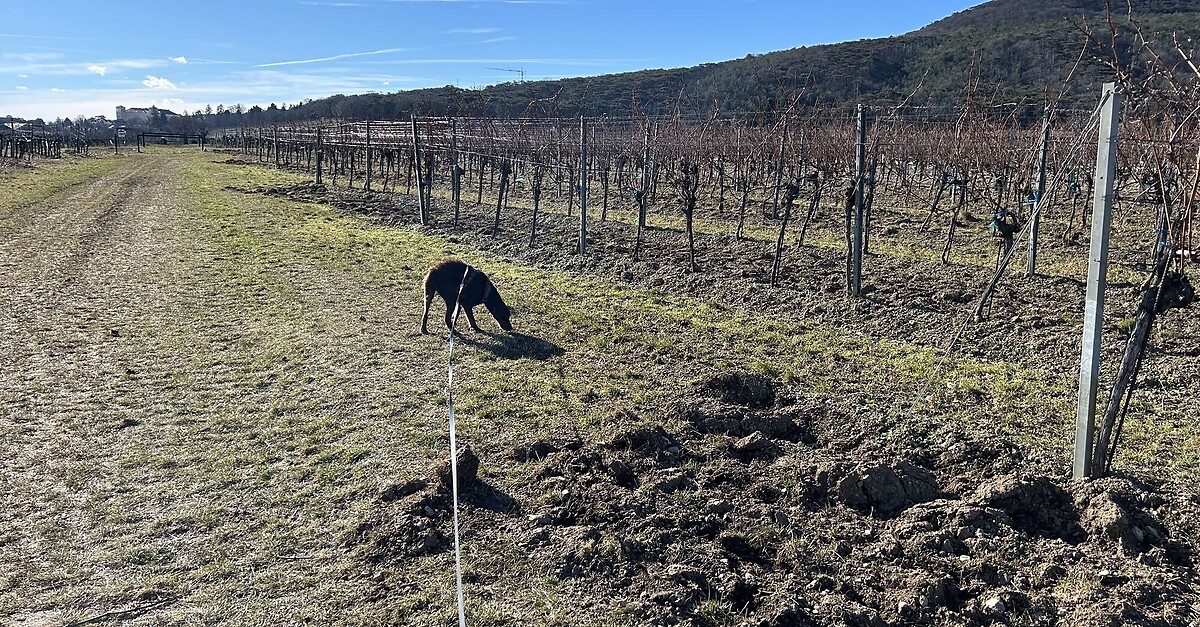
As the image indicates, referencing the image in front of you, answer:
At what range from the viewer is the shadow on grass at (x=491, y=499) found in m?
4.09

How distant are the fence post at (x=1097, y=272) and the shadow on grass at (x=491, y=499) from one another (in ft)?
10.4

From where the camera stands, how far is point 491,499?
4.21m

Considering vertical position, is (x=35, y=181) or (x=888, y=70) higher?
(x=888, y=70)

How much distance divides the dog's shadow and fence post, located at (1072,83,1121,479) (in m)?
4.23

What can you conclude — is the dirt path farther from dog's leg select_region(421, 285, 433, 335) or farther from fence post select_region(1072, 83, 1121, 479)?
fence post select_region(1072, 83, 1121, 479)

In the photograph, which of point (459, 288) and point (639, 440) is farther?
point (459, 288)

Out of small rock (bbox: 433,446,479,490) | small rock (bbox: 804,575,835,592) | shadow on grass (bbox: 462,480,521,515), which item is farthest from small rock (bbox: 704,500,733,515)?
small rock (bbox: 433,446,479,490)

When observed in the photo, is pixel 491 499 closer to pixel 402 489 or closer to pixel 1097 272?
pixel 402 489

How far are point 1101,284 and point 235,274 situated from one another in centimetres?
1066

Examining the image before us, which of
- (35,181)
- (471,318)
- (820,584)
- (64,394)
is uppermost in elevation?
(35,181)

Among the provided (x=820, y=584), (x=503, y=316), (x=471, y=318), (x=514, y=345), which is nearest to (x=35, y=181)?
(x=471, y=318)

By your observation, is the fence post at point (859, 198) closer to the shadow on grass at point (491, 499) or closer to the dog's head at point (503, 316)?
the dog's head at point (503, 316)

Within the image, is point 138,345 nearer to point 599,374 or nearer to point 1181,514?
point 599,374

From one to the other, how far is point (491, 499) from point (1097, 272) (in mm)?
3501
